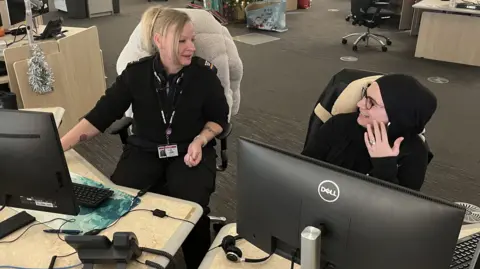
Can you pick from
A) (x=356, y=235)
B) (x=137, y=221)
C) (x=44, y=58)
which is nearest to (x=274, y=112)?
Result: (x=44, y=58)

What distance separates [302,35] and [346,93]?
518 cm

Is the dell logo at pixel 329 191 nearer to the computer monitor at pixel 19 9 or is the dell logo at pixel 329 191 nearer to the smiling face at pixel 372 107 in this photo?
the smiling face at pixel 372 107

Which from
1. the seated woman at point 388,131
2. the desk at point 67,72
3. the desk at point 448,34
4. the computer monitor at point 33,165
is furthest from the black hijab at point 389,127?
the desk at point 448,34

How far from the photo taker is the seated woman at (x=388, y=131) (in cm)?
161

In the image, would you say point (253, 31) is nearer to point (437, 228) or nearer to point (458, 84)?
point (458, 84)

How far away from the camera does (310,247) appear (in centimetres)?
104

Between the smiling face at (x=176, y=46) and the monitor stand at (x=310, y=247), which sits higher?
the smiling face at (x=176, y=46)

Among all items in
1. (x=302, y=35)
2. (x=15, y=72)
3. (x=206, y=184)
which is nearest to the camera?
(x=206, y=184)

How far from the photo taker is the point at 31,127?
1267 mm

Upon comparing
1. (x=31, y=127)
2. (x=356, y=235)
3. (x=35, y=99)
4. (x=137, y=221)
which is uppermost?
(x=31, y=127)

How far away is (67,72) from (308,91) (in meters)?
2.29

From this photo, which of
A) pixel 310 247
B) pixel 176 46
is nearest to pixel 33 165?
pixel 310 247

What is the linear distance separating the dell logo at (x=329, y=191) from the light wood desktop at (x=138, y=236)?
0.54 metres

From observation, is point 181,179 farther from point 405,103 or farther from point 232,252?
point 405,103
